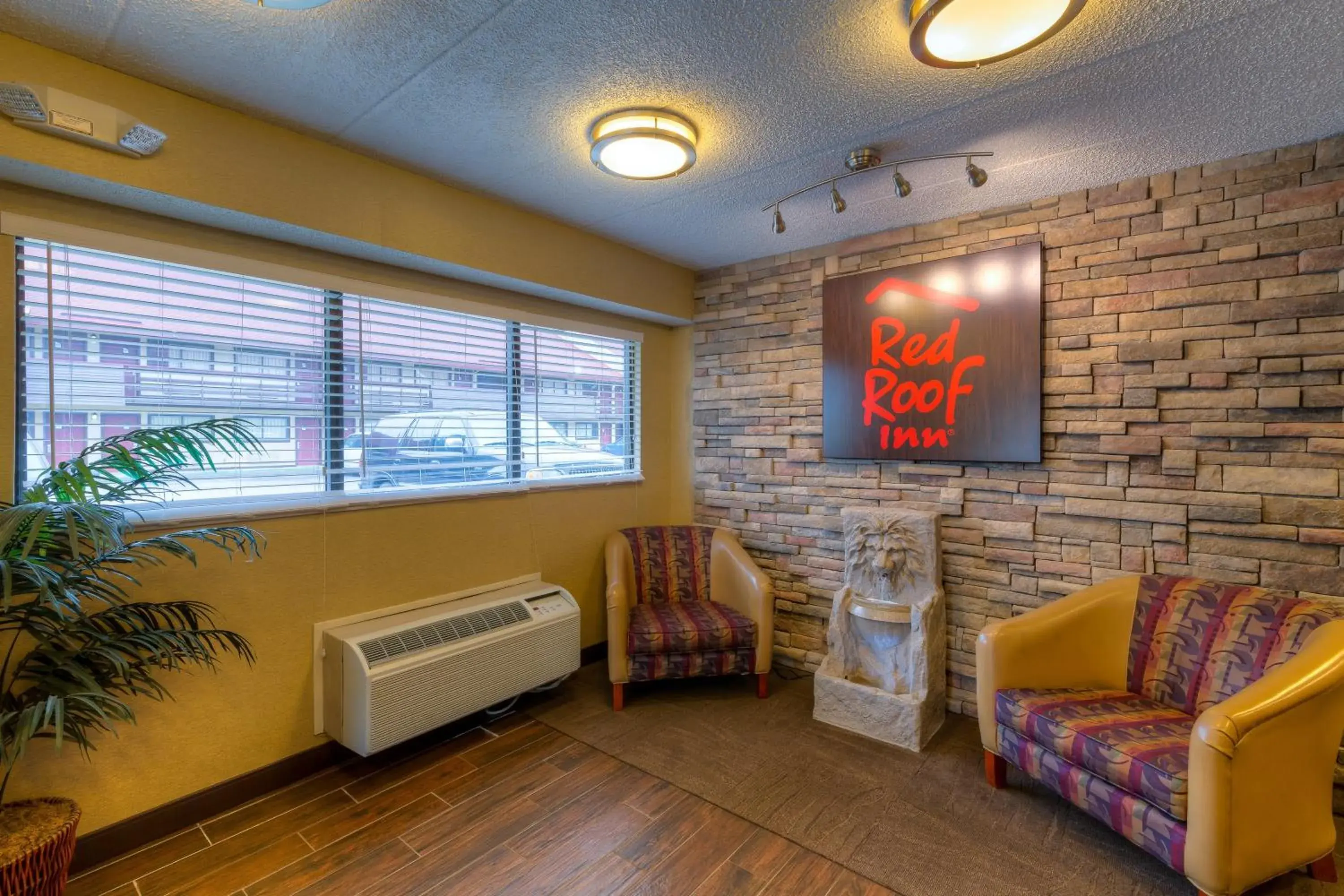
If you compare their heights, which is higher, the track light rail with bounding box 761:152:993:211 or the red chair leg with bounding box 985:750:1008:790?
the track light rail with bounding box 761:152:993:211

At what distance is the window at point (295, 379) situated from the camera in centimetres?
201

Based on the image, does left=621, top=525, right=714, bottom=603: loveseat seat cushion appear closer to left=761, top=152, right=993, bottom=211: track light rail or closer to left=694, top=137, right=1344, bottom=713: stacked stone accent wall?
left=694, top=137, right=1344, bottom=713: stacked stone accent wall

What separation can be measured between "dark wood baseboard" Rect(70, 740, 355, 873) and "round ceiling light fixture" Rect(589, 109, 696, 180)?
2681 millimetres

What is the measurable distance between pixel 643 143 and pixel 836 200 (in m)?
0.92

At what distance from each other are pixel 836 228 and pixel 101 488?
129 inches

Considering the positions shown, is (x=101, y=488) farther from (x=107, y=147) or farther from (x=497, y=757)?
(x=497, y=757)

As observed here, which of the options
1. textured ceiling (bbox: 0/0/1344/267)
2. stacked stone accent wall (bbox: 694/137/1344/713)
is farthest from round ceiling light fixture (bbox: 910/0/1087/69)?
stacked stone accent wall (bbox: 694/137/1344/713)

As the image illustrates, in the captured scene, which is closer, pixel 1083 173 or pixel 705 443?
pixel 1083 173

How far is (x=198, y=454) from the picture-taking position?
72.6 inches

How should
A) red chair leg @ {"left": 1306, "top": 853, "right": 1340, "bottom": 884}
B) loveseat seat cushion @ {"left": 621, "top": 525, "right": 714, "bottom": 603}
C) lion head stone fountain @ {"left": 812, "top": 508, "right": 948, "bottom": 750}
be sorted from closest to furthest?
red chair leg @ {"left": 1306, "top": 853, "right": 1340, "bottom": 884}, lion head stone fountain @ {"left": 812, "top": 508, "right": 948, "bottom": 750}, loveseat seat cushion @ {"left": 621, "top": 525, "right": 714, "bottom": 603}

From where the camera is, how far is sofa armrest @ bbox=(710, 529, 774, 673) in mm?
3189

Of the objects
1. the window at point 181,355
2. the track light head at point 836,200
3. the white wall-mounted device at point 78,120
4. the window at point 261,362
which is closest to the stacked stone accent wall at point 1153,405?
the track light head at point 836,200

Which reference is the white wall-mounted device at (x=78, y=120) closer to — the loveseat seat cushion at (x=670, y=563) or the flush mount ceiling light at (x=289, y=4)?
the flush mount ceiling light at (x=289, y=4)

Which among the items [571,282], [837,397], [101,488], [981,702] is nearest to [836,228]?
[837,397]
